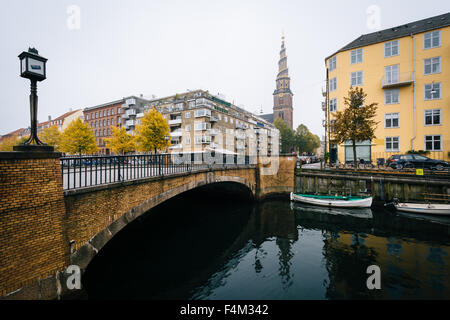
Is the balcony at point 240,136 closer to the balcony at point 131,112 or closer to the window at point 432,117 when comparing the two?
the balcony at point 131,112

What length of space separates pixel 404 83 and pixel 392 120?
4.59 m

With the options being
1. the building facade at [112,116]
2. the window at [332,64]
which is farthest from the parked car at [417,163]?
the building facade at [112,116]

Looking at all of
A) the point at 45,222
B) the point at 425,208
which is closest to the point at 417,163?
the point at 425,208

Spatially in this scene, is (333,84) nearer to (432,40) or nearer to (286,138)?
(432,40)

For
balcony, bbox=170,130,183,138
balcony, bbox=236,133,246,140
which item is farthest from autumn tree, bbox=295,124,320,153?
balcony, bbox=170,130,183,138

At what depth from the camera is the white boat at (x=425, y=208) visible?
15085 millimetres

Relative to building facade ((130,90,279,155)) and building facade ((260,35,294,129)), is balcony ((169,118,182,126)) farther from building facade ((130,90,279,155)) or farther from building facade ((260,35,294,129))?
building facade ((260,35,294,129))

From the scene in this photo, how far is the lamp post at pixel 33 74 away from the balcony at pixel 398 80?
1296 inches

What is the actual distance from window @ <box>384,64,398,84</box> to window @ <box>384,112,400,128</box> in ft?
14.0

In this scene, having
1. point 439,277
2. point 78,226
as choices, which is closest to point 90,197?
point 78,226

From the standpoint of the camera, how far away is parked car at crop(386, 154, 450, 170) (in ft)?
56.7

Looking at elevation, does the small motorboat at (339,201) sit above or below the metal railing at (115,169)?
below

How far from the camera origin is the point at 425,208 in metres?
15.6
